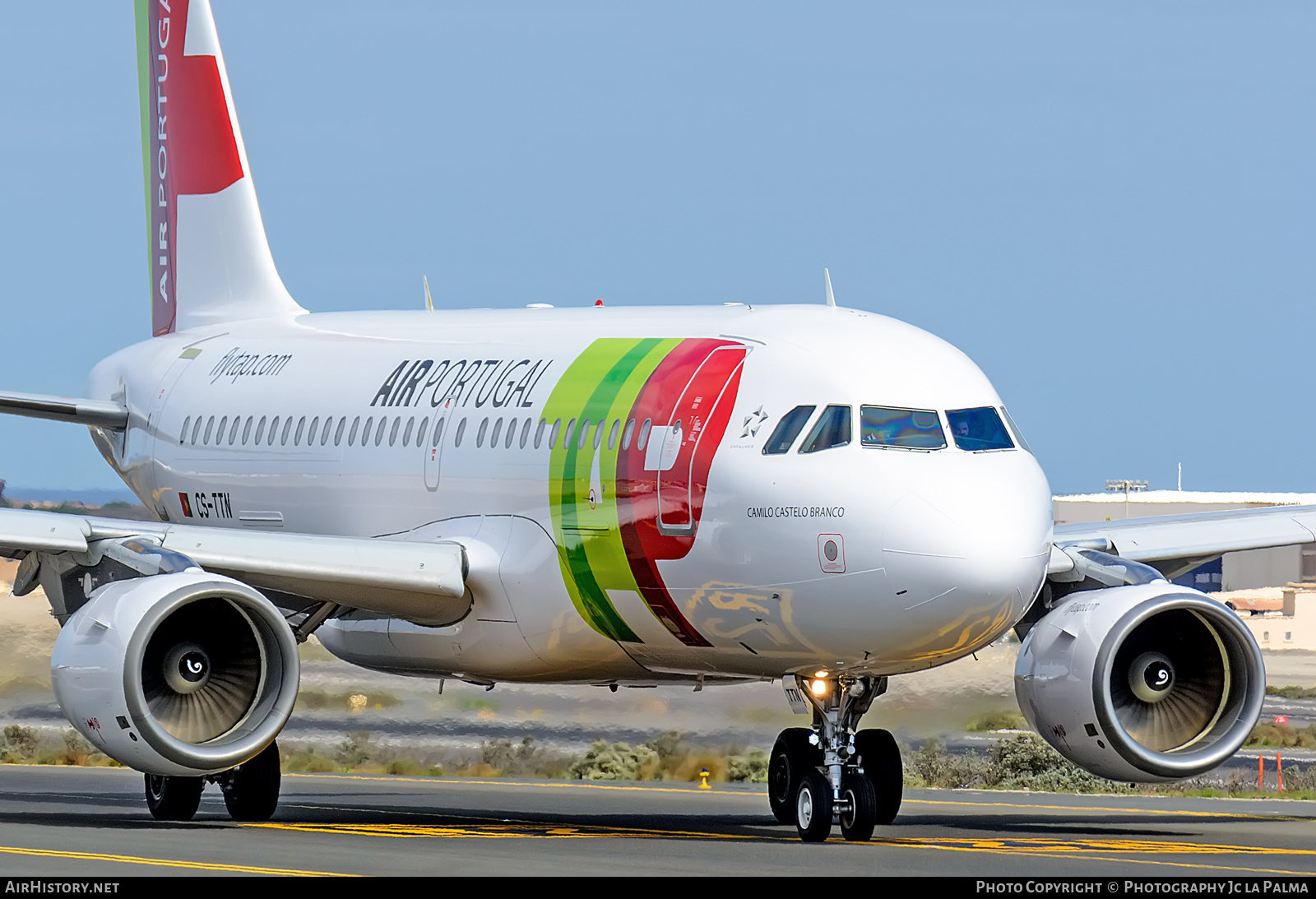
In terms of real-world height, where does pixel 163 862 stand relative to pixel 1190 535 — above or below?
below

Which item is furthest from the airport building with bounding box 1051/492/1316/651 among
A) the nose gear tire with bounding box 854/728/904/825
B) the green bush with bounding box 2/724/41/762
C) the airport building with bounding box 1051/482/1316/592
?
the nose gear tire with bounding box 854/728/904/825

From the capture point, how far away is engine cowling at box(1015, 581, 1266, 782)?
20.2 metres

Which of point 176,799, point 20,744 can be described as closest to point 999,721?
point 20,744

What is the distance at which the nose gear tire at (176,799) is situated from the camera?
21344 mm

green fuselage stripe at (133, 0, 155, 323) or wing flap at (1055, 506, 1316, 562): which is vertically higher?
green fuselage stripe at (133, 0, 155, 323)

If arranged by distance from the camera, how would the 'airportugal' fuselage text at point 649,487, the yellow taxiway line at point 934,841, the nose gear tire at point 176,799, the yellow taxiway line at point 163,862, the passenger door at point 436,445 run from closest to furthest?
the yellow taxiway line at point 163,862 < the 'airportugal' fuselage text at point 649,487 < the yellow taxiway line at point 934,841 < the nose gear tire at point 176,799 < the passenger door at point 436,445

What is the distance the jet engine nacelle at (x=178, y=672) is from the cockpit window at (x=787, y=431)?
165 inches

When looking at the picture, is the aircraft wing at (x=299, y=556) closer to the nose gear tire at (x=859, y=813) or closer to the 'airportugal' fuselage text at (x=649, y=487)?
the 'airportugal' fuselage text at (x=649, y=487)

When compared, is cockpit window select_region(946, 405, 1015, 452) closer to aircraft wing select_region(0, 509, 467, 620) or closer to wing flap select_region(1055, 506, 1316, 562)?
wing flap select_region(1055, 506, 1316, 562)

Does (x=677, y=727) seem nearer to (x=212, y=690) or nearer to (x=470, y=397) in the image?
(x=470, y=397)

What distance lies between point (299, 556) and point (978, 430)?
623 cm

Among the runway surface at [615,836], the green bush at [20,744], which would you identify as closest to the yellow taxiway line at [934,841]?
the runway surface at [615,836]

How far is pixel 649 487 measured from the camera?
1956 cm

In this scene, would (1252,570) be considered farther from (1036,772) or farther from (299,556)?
(299,556)
